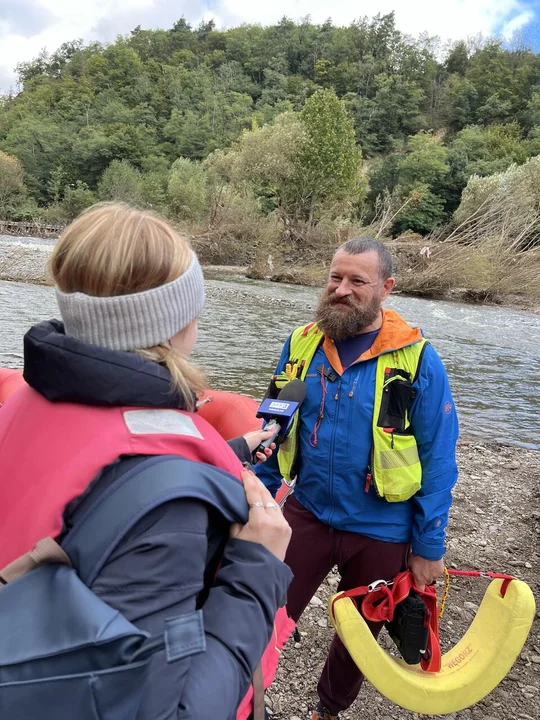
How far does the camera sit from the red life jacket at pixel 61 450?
83 cm

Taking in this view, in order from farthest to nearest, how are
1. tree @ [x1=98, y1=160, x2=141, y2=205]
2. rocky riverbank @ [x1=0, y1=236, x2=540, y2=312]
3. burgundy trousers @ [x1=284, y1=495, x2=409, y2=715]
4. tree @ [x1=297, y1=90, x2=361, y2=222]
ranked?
tree @ [x1=98, y1=160, x2=141, y2=205] < tree @ [x1=297, y1=90, x2=361, y2=222] < rocky riverbank @ [x1=0, y1=236, x2=540, y2=312] < burgundy trousers @ [x1=284, y1=495, x2=409, y2=715]

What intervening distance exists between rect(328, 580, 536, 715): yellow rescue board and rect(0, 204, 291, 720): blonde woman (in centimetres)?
115

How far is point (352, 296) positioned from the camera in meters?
2.40

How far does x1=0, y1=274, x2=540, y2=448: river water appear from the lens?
27.3 feet

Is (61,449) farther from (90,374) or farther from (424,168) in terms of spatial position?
(424,168)

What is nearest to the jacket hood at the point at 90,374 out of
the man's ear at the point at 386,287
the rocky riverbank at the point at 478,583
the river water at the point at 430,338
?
the man's ear at the point at 386,287

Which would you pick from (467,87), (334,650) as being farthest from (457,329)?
(467,87)

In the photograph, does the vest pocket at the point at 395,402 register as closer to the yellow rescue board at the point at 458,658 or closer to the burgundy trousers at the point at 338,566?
the burgundy trousers at the point at 338,566

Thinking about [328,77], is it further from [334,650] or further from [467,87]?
[334,650]

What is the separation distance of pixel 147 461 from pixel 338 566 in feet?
5.50

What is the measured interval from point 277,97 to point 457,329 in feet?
320

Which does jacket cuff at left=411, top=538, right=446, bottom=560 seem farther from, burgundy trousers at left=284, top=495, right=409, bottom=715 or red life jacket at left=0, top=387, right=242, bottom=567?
red life jacket at left=0, top=387, right=242, bottom=567

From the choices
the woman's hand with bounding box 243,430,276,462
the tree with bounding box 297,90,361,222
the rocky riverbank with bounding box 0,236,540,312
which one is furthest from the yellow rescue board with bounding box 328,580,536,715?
the tree with bounding box 297,90,361,222

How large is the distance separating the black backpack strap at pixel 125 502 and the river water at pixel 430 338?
5.27 metres
